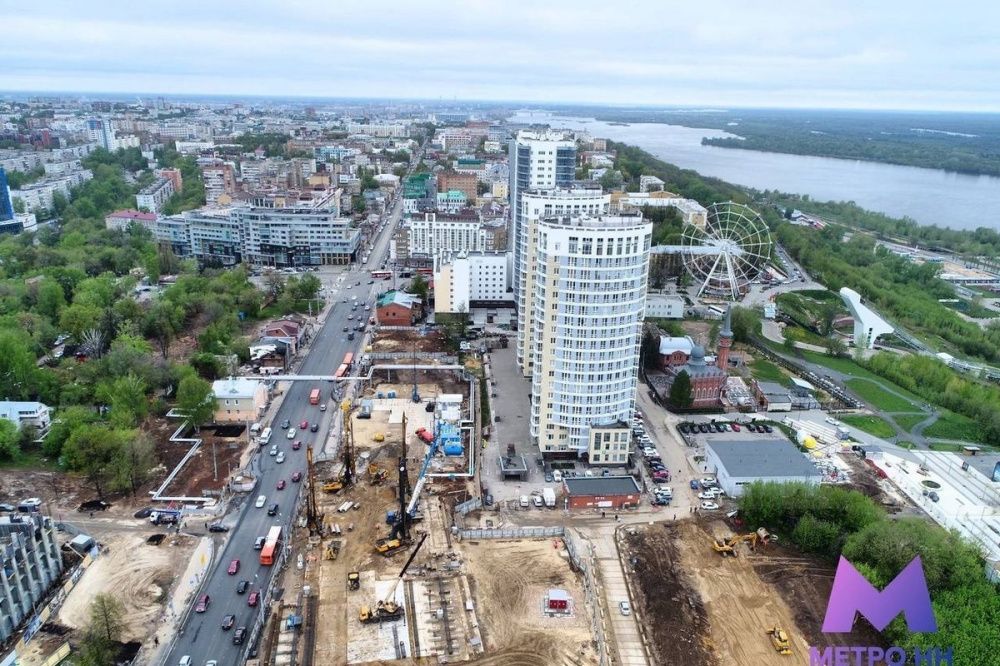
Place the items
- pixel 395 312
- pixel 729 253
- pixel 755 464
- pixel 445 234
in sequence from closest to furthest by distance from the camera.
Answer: pixel 755 464 < pixel 395 312 < pixel 729 253 < pixel 445 234

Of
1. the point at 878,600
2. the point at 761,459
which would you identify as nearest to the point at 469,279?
the point at 761,459

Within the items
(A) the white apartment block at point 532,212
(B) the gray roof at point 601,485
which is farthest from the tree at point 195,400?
(B) the gray roof at point 601,485

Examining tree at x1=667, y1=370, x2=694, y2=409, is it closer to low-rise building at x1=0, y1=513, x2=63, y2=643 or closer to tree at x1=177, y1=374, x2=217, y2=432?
tree at x1=177, y1=374, x2=217, y2=432

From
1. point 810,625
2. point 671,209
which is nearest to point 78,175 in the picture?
point 671,209

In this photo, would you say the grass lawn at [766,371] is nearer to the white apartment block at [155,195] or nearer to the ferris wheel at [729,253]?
the ferris wheel at [729,253]

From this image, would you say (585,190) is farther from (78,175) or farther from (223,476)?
(78,175)

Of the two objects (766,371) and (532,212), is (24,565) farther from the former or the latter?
(766,371)
